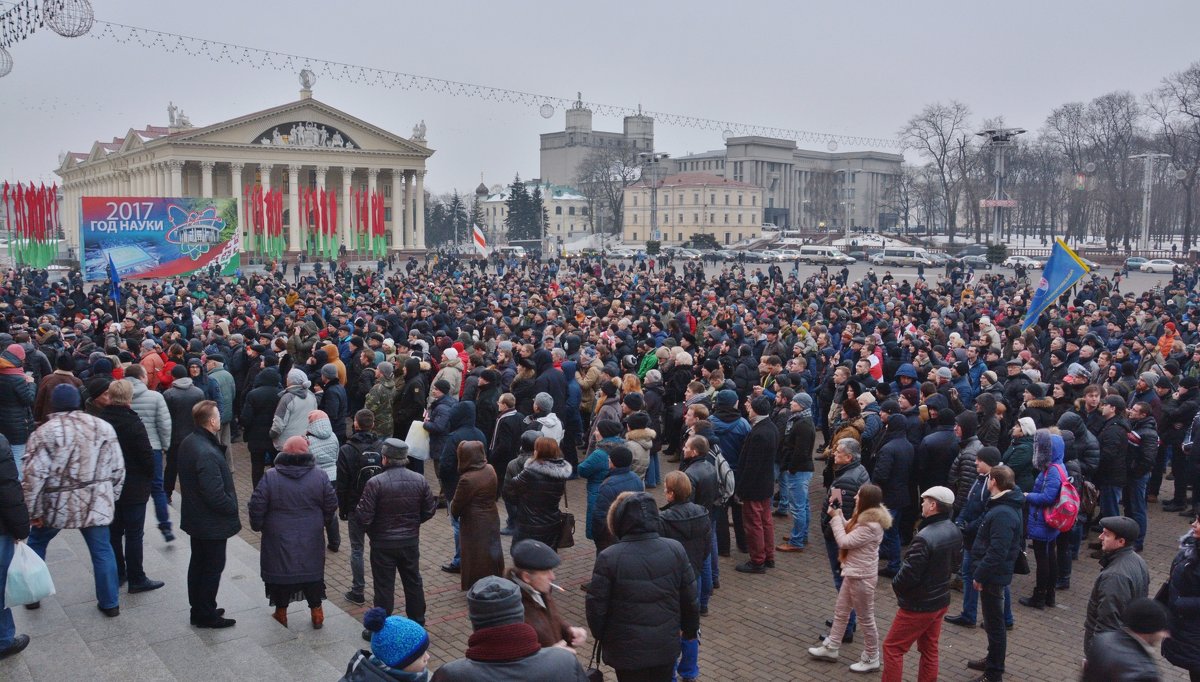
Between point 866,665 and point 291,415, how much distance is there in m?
5.75

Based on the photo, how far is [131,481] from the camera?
265 inches

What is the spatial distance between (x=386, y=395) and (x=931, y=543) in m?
6.25

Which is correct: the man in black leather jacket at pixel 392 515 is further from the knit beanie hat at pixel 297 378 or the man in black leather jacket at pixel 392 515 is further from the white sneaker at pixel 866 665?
the white sneaker at pixel 866 665

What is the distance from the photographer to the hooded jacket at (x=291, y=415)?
888 cm

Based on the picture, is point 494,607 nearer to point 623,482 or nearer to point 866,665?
point 623,482

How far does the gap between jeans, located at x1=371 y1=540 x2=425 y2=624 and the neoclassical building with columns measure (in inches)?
2224

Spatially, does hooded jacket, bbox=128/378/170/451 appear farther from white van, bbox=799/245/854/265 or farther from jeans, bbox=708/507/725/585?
white van, bbox=799/245/854/265

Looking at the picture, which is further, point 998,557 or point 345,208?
point 345,208

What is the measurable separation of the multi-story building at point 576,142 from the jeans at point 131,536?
439ft

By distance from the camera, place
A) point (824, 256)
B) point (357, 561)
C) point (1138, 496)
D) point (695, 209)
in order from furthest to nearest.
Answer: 1. point (695, 209)
2. point (824, 256)
3. point (1138, 496)
4. point (357, 561)

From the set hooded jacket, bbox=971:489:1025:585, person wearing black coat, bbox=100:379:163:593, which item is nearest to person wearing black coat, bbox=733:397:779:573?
hooded jacket, bbox=971:489:1025:585

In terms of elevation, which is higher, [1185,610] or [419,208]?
[419,208]

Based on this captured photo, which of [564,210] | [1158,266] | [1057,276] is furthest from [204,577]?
[564,210]

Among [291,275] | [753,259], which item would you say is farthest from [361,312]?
[753,259]
